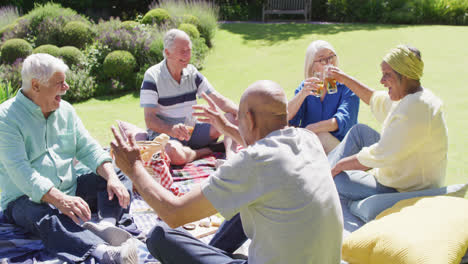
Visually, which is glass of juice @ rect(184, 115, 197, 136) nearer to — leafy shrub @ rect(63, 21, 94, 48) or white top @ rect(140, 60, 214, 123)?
white top @ rect(140, 60, 214, 123)

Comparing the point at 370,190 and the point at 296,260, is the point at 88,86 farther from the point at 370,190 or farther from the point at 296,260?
the point at 296,260

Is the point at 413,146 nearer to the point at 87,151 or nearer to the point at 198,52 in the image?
the point at 87,151

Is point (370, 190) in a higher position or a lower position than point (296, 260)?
Answer: lower

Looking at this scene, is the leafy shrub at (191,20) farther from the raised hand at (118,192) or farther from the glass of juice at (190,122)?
the raised hand at (118,192)

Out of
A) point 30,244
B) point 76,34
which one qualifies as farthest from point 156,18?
point 30,244

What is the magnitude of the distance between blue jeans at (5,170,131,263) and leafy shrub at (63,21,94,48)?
28.7 ft

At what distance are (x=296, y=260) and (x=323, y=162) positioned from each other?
20.5 inches

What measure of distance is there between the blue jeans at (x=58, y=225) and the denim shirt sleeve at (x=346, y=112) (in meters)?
2.59

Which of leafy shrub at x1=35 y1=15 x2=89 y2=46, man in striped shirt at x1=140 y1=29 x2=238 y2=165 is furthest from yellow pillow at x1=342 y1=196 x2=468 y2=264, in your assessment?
A: leafy shrub at x1=35 y1=15 x2=89 y2=46

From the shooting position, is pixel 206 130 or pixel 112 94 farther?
pixel 112 94

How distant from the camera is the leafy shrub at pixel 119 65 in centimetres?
1016

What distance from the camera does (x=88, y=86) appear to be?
984 cm

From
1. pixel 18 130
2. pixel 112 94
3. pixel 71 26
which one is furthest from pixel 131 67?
pixel 18 130

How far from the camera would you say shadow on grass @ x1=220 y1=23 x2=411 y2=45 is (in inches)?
579
